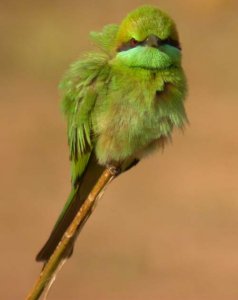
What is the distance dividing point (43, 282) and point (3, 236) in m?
3.16

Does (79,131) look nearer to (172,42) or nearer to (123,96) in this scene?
(123,96)

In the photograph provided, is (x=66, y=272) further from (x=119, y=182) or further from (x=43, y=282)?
(x=43, y=282)

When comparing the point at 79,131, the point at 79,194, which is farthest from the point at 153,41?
the point at 79,194

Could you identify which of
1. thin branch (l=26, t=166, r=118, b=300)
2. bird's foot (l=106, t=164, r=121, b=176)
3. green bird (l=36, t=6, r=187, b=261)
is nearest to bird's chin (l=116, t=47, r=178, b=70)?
green bird (l=36, t=6, r=187, b=261)

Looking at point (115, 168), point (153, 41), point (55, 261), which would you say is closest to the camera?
point (55, 261)

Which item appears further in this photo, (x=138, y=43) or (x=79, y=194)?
(x=79, y=194)

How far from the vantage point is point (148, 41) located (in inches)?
83.2

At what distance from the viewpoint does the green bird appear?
2.13 metres

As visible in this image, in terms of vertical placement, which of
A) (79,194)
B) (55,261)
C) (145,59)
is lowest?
(79,194)

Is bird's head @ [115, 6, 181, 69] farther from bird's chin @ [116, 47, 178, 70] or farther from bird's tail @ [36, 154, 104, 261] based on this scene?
bird's tail @ [36, 154, 104, 261]

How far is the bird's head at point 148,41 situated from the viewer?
2094 millimetres

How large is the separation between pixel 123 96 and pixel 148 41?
0.49 ft

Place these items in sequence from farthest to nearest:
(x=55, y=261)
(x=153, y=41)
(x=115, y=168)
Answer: (x=115, y=168), (x=153, y=41), (x=55, y=261)

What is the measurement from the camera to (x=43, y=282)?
1646 mm
